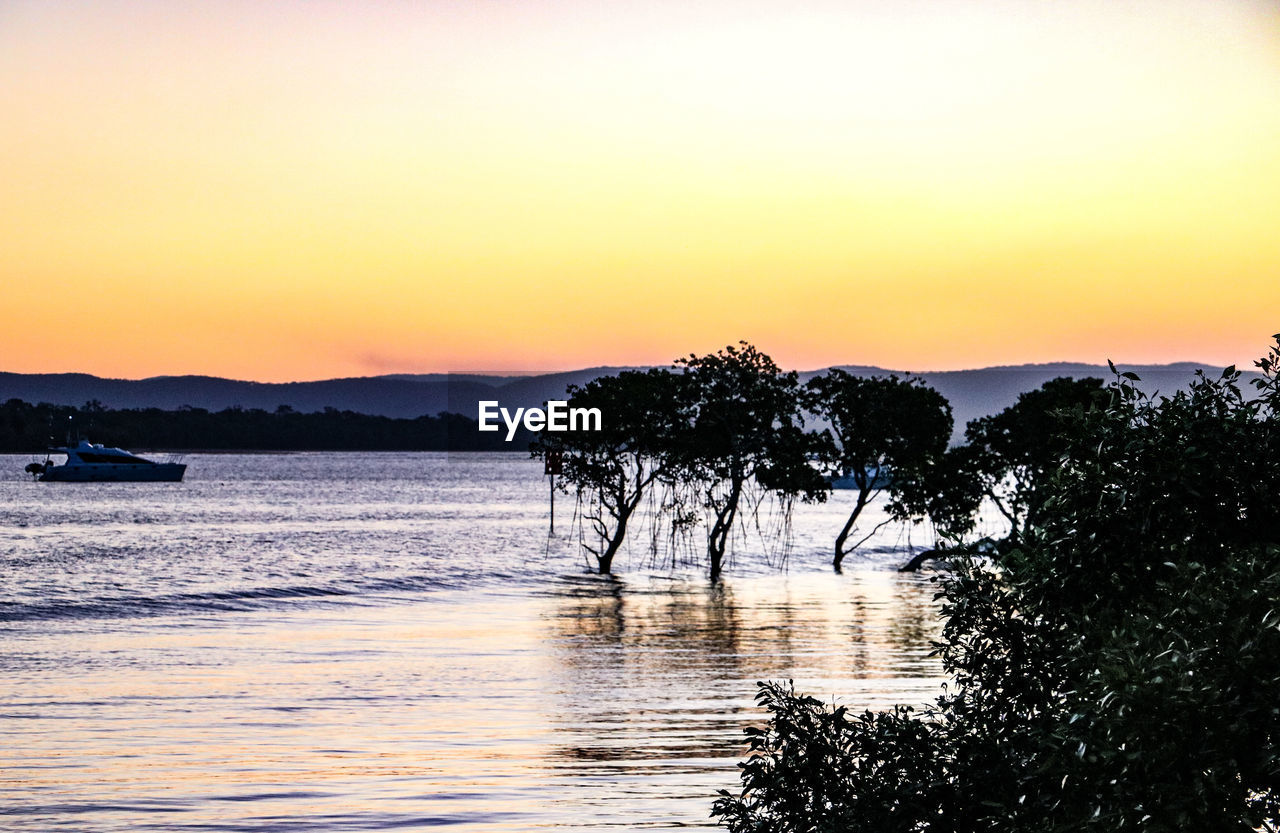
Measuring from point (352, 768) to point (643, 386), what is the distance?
98.1 ft

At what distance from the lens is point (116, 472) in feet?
580

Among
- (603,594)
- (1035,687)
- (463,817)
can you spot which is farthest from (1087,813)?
(603,594)

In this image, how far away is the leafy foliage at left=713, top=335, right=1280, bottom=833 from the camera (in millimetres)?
5238

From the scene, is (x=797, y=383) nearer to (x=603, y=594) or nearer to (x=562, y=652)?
(x=603, y=594)

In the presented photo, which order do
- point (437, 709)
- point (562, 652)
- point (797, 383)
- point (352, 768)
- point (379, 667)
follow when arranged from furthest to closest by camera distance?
point (797, 383) → point (562, 652) → point (379, 667) → point (437, 709) → point (352, 768)

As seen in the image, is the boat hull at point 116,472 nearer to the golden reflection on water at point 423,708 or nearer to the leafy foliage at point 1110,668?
the golden reflection on water at point 423,708

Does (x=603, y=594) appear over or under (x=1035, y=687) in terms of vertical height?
under

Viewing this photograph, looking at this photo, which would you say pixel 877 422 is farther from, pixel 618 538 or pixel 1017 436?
pixel 618 538

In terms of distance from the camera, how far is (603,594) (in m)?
44.0

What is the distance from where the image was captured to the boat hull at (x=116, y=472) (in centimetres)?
17400

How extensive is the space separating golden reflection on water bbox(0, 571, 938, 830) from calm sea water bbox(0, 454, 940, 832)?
6cm

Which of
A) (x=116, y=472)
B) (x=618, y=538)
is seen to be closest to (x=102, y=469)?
(x=116, y=472)

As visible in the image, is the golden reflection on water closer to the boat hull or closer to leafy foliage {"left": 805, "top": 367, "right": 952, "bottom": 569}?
leafy foliage {"left": 805, "top": 367, "right": 952, "bottom": 569}

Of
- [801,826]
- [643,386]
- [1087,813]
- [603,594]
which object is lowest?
[603,594]
